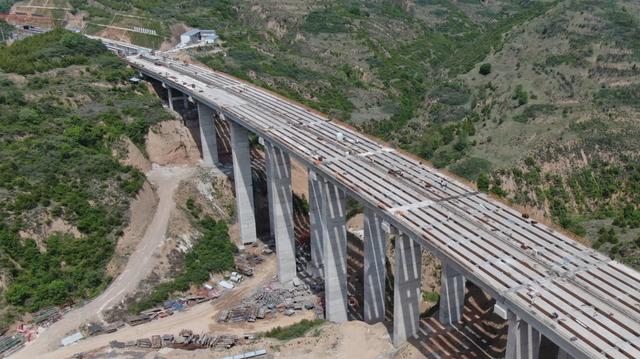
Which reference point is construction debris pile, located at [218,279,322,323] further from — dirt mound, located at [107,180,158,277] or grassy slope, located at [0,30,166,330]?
grassy slope, located at [0,30,166,330]

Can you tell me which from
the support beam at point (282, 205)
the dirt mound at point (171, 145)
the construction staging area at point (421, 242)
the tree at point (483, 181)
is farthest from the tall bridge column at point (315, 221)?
the dirt mound at point (171, 145)

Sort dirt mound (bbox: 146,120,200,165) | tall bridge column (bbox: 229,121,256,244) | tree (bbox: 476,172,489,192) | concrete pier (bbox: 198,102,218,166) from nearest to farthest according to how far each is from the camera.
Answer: tree (bbox: 476,172,489,192)
tall bridge column (bbox: 229,121,256,244)
concrete pier (bbox: 198,102,218,166)
dirt mound (bbox: 146,120,200,165)

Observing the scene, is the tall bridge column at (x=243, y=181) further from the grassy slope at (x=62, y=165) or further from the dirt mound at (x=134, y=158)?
the dirt mound at (x=134, y=158)

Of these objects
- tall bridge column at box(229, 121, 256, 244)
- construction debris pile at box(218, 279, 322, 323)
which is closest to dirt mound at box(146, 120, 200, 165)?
tall bridge column at box(229, 121, 256, 244)

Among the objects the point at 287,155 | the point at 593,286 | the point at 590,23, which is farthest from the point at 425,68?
the point at 593,286

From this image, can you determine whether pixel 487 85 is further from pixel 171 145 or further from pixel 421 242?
pixel 421 242

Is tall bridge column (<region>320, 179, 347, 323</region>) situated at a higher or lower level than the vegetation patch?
higher
